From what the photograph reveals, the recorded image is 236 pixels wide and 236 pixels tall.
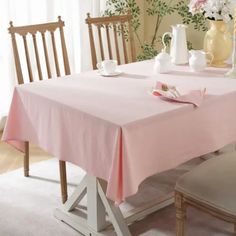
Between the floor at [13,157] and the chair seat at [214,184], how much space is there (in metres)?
1.53

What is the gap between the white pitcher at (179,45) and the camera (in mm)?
2701

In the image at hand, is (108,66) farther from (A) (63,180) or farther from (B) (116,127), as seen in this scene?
(B) (116,127)

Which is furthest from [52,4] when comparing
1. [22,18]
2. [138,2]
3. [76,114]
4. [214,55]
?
[76,114]

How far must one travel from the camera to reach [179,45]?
8.91ft

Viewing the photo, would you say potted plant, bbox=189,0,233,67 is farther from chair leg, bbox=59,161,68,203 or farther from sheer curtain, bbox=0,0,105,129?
sheer curtain, bbox=0,0,105,129

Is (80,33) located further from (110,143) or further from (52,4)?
(110,143)

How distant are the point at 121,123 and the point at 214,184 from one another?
47 centimetres

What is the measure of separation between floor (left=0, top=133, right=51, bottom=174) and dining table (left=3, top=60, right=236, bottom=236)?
0.62 meters

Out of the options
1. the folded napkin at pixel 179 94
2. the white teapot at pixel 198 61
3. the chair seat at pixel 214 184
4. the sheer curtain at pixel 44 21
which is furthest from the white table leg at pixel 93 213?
the sheer curtain at pixel 44 21

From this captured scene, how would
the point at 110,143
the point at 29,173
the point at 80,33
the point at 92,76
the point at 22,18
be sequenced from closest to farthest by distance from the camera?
the point at 110,143 → the point at 92,76 → the point at 29,173 → the point at 22,18 → the point at 80,33

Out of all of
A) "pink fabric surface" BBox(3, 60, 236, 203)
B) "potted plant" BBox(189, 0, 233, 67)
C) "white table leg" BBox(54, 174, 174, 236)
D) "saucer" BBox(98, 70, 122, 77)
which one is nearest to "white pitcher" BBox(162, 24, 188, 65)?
"potted plant" BBox(189, 0, 233, 67)

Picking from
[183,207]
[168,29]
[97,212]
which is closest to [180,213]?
[183,207]

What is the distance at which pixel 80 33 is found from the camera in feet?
13.1

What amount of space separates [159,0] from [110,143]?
2570 millimetres
